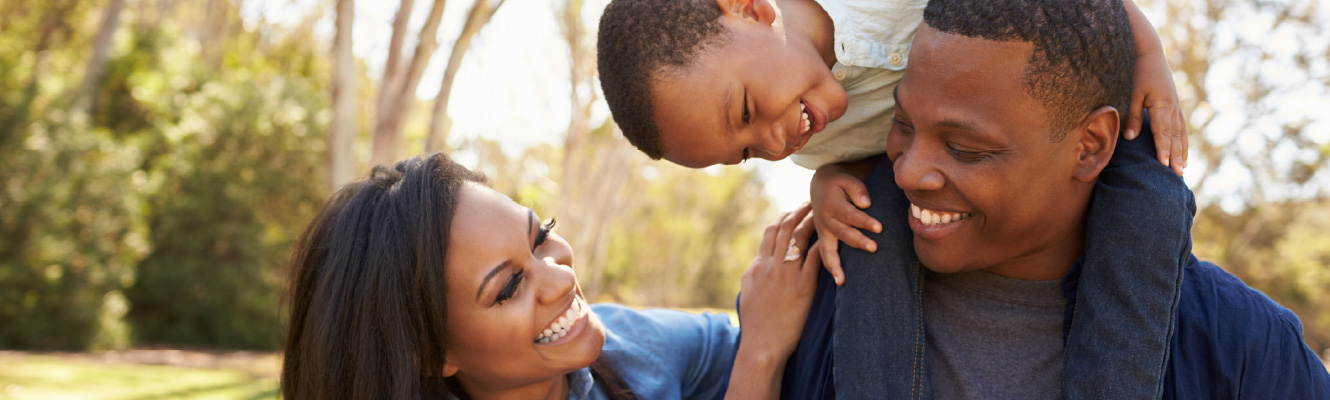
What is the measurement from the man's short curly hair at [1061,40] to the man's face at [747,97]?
61 centimetres

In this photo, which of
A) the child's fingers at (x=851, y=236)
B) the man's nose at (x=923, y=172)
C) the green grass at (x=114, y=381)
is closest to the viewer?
the man's nose at (x=923, y=172)

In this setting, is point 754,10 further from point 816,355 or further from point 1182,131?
point 1182,131

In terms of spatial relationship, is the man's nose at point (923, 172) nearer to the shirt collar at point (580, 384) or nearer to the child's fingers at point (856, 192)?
the child's fingers at point (856, 192)

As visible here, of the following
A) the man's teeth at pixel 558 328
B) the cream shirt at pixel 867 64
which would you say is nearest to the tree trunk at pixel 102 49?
the man's teeth at pixel 558 328

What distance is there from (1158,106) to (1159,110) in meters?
0.01

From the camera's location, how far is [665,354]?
298cm

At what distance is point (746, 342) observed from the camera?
2.56 metres

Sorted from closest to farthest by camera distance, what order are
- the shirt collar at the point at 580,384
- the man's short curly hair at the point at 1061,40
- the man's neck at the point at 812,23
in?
the man's short curly hair at the point at 1061,40 < the man's neck at the point at 812,23 < the shirt collar at the point at 580,384

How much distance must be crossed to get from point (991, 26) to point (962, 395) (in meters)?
0.94

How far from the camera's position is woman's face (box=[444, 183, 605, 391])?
2402mm

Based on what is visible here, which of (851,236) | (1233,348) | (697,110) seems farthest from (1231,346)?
(697,110)

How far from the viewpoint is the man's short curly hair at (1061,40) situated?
1.93 metres

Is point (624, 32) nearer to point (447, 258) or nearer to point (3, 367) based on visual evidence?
point (447, 258)

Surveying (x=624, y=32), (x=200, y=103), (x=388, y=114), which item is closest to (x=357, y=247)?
(x=624, y=32)
